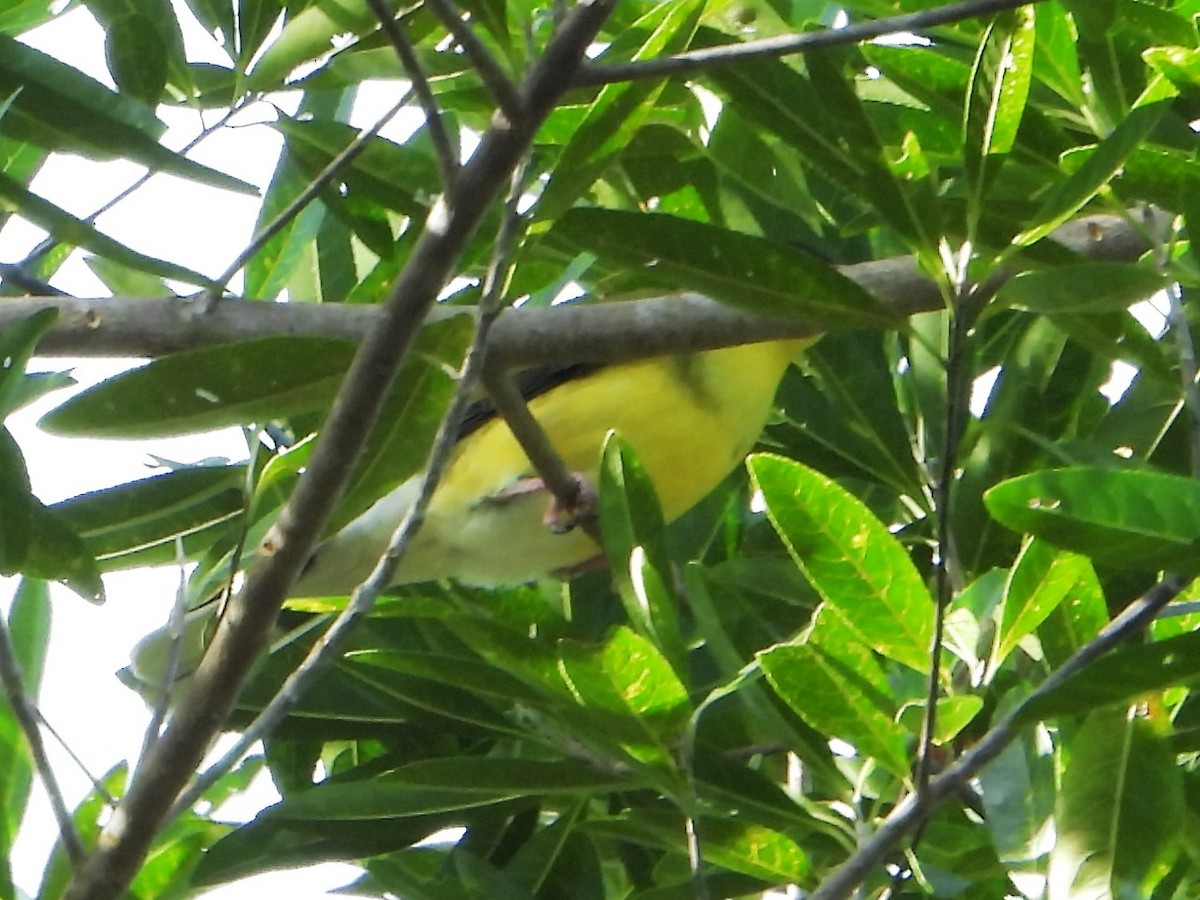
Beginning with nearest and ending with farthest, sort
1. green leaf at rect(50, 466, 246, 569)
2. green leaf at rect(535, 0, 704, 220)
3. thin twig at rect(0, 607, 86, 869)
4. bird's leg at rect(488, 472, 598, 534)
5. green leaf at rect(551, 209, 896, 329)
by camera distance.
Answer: thin twig at rect(0, 607, 86, 869), green leaf at rect(535, 0, 704, 220), green leaf at rect(551, 209, 896, 329), green leaf at rect(50, 466, 246, 569), bird's leg at rect(488, 472, 598, 534)

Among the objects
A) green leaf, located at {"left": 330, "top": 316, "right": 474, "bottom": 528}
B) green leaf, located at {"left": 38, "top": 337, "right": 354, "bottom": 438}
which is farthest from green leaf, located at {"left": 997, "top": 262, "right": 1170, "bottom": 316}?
green leaf, located at {"left": 38, "top": 337, "right": 354, "bottom": 438}

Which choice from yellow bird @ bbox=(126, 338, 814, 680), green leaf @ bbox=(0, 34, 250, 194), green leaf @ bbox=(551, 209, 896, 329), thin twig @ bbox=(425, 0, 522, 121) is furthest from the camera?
yellow bird @ bbox=(126, 338, 814, 680)

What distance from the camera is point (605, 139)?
1734 mm

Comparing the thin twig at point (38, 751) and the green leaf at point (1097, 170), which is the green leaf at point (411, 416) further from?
the green leaf at point (1097, 170)

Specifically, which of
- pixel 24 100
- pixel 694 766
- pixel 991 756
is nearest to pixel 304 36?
pixel 24 100

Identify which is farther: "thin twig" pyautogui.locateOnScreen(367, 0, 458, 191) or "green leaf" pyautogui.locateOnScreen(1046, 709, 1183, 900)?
"green leaf" pyautogui.locateOnScreen(1046, 709, 1183, 900)

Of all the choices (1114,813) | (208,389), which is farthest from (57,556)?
(1114,813)

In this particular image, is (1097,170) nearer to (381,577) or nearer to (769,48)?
(769,48)

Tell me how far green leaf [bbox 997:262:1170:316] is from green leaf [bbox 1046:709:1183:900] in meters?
0.48

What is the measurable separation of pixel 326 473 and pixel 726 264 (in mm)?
521

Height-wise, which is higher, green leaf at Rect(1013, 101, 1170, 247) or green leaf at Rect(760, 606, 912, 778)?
green leaf at Rect(1013, 101, 1170, 247)

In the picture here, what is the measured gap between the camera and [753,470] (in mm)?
1718

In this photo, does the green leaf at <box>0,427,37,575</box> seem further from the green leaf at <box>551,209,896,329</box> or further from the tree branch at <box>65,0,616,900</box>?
the green leaf at <box>551,209,896,329</box>

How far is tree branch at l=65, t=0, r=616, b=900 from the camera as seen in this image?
1416 mm
